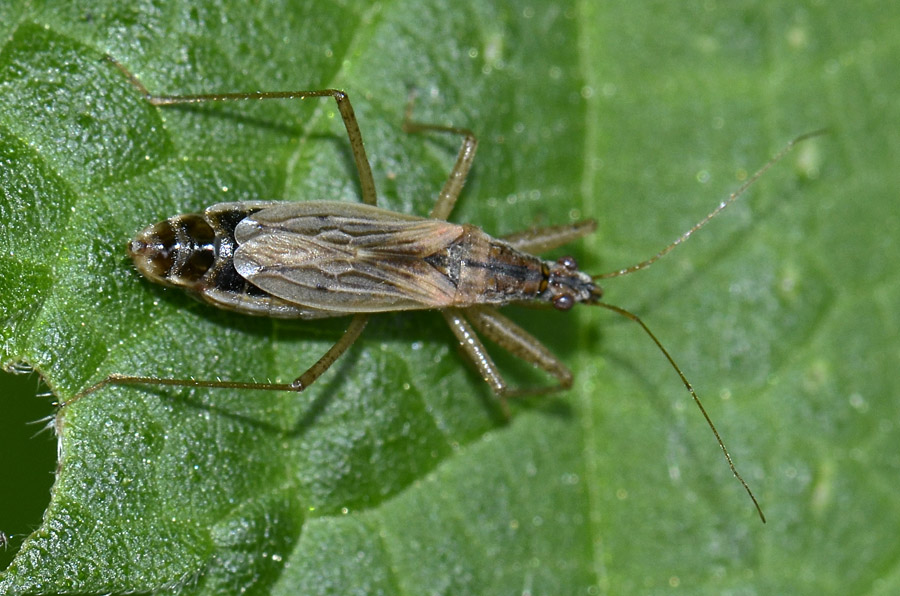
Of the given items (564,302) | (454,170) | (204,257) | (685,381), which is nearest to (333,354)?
(204,257)

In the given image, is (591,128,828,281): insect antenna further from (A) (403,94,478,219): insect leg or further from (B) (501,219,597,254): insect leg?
(A) (403,94,478,219): insect leg

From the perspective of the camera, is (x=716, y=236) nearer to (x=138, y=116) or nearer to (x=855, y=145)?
(x=855, y=145)

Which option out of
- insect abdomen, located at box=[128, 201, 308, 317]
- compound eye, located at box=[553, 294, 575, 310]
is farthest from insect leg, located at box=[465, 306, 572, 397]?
insect abdomen, located at box=[128, 201, 308, 317]

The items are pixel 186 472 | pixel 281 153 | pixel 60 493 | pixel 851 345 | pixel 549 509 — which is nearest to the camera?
pixel 60 493

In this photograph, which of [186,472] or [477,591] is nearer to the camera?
[186,472]

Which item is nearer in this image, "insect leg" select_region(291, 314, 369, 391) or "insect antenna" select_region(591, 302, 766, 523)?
"insect leg" select_region(291, 314, 369, 391)

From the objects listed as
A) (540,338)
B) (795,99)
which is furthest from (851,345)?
(540,338)
